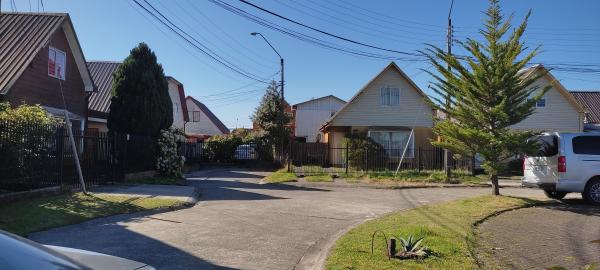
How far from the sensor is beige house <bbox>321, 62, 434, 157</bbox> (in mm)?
32344

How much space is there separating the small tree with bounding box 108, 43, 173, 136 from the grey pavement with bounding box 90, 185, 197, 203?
14.4 ft

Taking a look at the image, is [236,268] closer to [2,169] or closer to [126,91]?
[2,169]

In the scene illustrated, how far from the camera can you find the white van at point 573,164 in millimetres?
14219

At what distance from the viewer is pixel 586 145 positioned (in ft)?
47.4

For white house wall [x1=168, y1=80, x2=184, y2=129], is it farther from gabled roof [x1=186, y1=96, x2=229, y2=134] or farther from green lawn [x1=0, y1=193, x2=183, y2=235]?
green lawn [x1=0, y1=193, x2=183, y2=235]

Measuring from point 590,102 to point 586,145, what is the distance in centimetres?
3310

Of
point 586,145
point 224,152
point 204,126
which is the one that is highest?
point 204,126

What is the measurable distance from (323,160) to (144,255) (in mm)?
25485

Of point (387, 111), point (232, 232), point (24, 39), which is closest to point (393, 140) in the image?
point (387, 111)

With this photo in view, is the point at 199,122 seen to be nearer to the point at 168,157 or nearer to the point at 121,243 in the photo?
the point at 168,157

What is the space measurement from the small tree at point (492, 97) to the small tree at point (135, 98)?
38.8 ft

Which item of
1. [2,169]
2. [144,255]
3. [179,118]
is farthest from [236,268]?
[179,118]

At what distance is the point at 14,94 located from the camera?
1872 centimetres

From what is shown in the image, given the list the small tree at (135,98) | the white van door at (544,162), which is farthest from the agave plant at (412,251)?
the small tree at (135,98)
